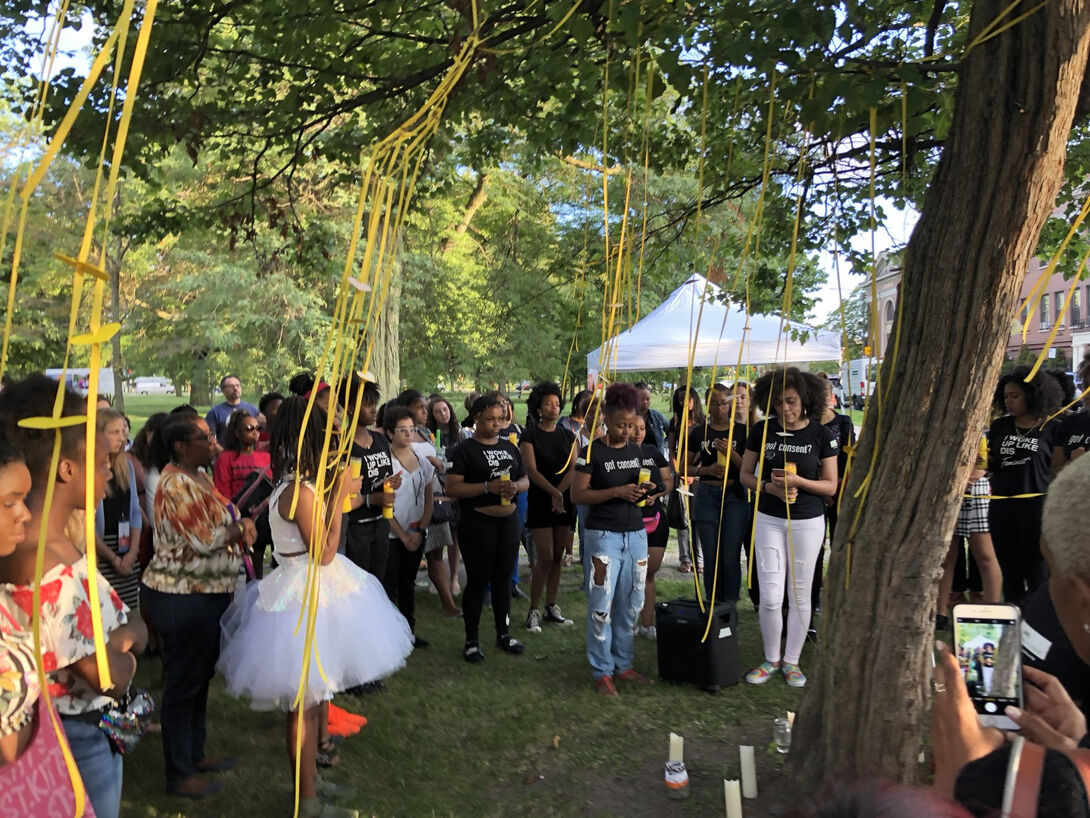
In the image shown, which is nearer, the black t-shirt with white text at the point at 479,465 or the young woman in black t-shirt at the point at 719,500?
the black t-shirt with white text at the point at 479,465

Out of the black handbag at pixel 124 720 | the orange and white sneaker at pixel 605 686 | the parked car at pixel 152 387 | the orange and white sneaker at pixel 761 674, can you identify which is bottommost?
the parked car at pixel 152 387

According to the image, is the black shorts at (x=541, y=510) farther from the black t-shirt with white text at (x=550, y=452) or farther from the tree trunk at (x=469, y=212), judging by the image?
the tree trunk at (x=469, y=212)

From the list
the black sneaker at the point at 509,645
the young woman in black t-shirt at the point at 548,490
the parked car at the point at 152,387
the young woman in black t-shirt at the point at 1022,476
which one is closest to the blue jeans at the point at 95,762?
the black sneaker at the point at 509,645

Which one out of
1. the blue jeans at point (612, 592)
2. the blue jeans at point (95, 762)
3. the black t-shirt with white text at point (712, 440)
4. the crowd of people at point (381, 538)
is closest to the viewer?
the crowd of people at point (381, 538)

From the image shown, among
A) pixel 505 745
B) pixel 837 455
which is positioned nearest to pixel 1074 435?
pixel 837 455

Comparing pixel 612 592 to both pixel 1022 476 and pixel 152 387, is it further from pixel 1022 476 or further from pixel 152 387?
pixel 152 387

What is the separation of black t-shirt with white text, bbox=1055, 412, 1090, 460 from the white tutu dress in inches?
189

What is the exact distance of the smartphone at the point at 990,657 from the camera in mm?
1513

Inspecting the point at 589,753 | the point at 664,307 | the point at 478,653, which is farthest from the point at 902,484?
the point at 664,307

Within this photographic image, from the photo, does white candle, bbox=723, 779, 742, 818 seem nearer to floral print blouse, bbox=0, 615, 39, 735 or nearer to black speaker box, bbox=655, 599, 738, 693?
black speaker box, bbox=655, 599, 738, 693

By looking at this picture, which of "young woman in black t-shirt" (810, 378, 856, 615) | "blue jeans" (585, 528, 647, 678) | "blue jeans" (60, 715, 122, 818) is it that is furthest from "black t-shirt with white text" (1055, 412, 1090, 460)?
"blue jeans" (60, 715, 122, 818)

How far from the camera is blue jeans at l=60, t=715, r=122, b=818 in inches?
88.0

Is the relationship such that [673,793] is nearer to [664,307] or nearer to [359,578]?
[359,578]

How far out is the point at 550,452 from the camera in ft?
Result: 21.0
